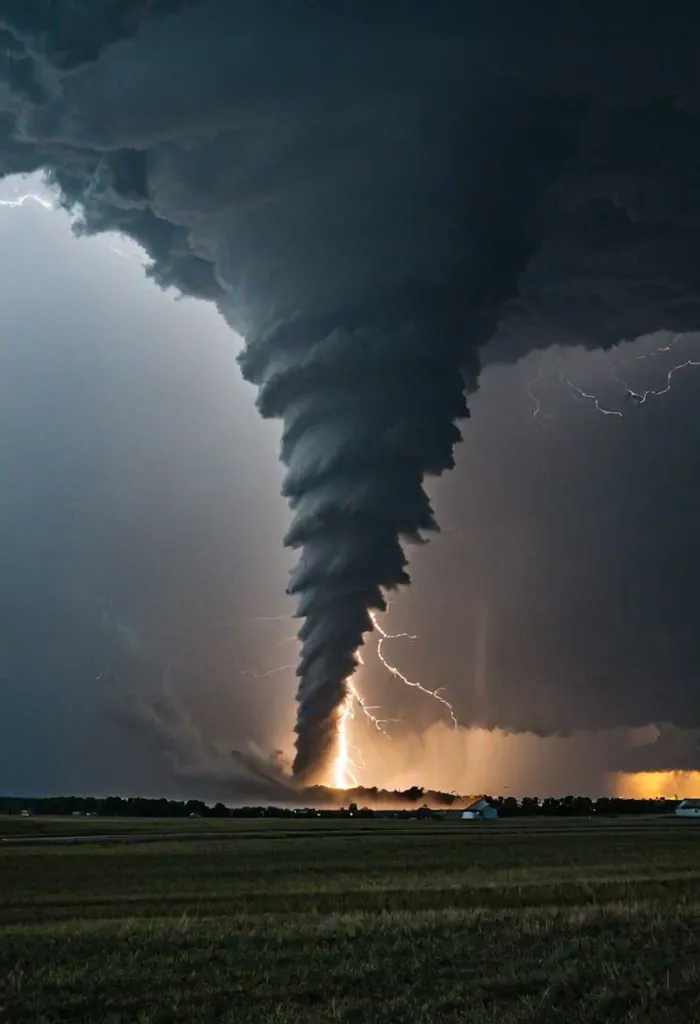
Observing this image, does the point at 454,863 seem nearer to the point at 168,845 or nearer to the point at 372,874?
the point at 372,874

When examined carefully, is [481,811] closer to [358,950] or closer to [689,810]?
[689,810]

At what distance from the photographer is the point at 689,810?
164 metres

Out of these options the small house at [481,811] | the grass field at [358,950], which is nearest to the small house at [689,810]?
the small house at [481,811]

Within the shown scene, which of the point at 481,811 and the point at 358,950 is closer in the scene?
the point at 358,950

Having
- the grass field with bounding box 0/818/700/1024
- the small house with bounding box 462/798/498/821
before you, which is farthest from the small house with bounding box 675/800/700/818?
the grass field with bounding box 0/818/700/1024

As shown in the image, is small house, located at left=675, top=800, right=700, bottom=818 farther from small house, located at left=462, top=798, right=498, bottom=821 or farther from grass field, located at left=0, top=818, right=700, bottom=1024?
grass field, located at left=0, top=818, right=700, bottom=1024

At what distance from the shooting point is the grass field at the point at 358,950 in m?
13.3

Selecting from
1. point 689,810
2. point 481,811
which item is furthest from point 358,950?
point 689,810

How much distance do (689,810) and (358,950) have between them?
162 meters

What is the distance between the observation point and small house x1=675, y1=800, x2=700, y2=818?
159 metres

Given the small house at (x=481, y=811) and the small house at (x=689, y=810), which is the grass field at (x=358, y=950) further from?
the small house at (x=689, y=810)

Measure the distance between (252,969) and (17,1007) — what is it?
3520mm

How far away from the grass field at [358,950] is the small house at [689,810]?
5292 inches

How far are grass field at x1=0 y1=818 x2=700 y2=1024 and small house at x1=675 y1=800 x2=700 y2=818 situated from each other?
134427 millimetres
